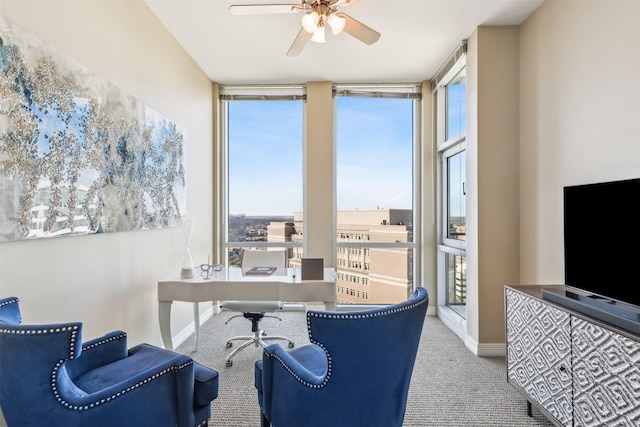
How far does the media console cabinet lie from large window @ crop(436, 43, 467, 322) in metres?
1.20

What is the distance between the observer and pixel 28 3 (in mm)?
1534

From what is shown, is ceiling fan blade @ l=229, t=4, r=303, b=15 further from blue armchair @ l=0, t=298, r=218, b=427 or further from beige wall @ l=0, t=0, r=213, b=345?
blue armchair @ l=0, t=298, r=218, b=427

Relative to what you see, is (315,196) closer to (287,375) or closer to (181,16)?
(181,16)

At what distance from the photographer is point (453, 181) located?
12.1ft

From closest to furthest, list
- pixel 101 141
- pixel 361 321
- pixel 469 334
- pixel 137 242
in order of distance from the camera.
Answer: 1. pixel 361 321
2. pixel 101 141
3. pixel 137 242
4. pixel 469 334

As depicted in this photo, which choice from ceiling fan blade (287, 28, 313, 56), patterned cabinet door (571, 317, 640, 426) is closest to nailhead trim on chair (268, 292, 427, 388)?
patterned cabinet door (571, 317, 640, 426)

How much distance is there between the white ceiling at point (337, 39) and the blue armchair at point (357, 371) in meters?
2.35

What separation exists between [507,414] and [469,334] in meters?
1.02

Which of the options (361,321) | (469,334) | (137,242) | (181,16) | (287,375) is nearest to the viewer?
(361,321)

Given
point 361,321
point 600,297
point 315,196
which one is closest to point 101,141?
point 361,321

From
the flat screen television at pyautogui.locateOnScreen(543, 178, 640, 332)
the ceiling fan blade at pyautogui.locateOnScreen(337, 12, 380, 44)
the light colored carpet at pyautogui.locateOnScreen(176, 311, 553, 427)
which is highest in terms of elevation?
the ceiling fan blade at pyautogui.locateOnScreen(337, 12, 380, 44)

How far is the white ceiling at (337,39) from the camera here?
8.40ft

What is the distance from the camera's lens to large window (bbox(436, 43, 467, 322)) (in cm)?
333

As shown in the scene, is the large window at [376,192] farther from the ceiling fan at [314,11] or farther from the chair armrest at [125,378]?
the chair armrest at [125,378]
